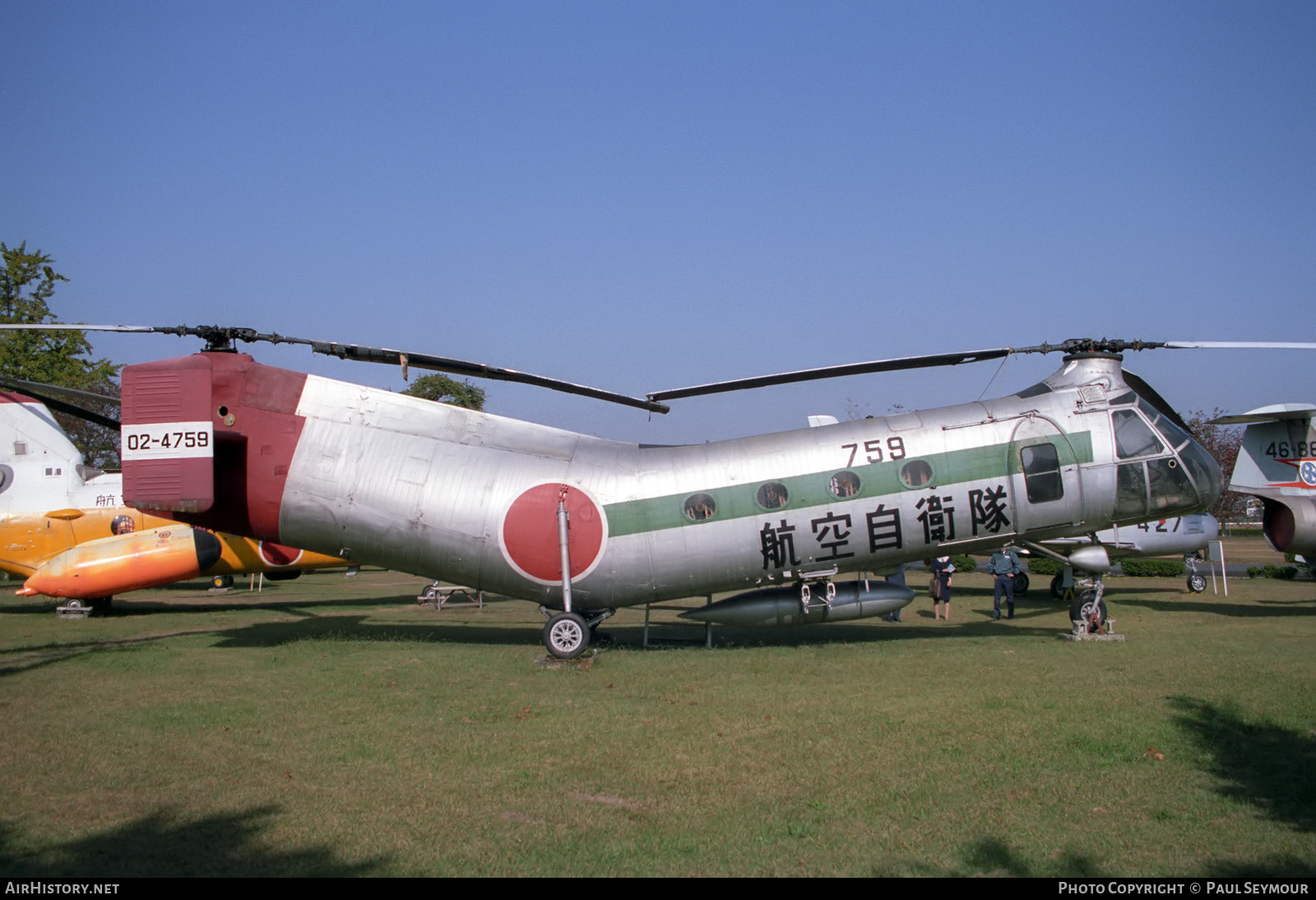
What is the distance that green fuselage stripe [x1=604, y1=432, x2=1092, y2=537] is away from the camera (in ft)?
47.6

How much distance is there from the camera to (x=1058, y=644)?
1555 cm

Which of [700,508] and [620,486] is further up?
[620,486]

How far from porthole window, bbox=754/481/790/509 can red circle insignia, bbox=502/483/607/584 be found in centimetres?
255

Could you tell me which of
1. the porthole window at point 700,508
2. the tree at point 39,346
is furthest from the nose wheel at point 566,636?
the tree at point 39,346

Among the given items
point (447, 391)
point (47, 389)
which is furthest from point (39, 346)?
point (47, 389)

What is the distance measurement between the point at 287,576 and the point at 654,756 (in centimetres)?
1949

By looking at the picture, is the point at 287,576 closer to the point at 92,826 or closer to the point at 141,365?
the point at 141,365

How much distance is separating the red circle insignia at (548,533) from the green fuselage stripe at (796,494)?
368mm

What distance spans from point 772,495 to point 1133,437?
6.14m

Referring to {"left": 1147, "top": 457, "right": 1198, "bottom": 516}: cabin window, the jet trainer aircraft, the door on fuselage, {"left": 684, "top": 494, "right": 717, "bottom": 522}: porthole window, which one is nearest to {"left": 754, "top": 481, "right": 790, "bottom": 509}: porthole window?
{"left": 684, "top": 494, "right": 717, "bottom": 522}: porthole window

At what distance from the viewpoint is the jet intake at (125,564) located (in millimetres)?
21547

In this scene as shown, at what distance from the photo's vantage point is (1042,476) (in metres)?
14.7

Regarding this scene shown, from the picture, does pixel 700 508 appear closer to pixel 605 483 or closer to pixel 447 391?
pixel 605 483

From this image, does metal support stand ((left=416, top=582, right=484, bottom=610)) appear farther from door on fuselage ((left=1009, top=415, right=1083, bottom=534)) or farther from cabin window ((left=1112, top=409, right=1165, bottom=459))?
cabin window ((left=1112, top=409, right=1165, bottom=459))
